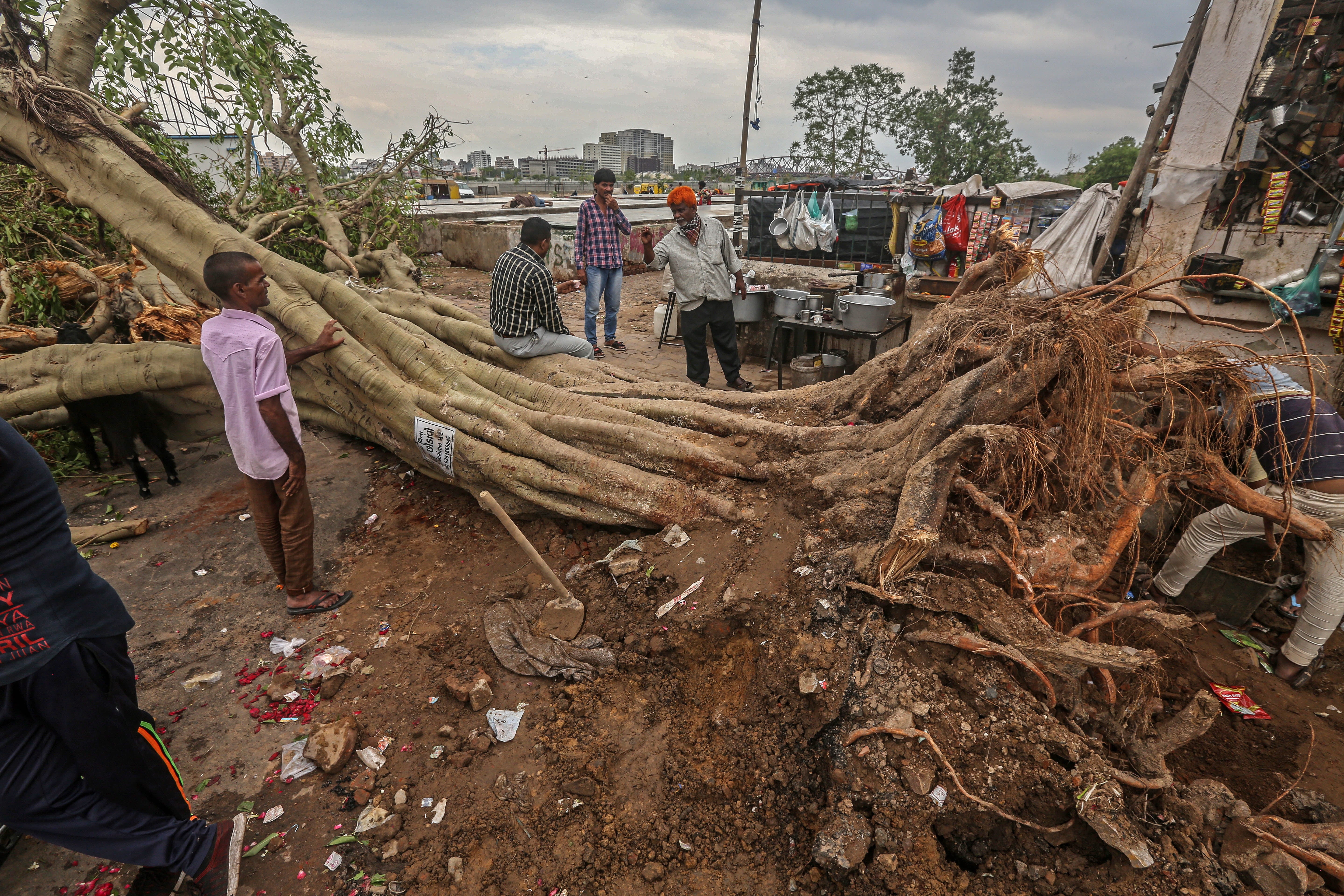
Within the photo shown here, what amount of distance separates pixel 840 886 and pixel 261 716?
2.72 m

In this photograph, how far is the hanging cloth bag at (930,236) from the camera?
26.2 ft

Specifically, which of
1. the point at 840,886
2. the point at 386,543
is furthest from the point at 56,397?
the point at 840,886

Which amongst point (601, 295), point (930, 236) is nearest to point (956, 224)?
point (930, 236)

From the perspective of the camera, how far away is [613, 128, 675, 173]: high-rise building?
294 ft

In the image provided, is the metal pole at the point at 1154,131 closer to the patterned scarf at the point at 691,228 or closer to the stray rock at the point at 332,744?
the patterned scarf at the point at 691,228

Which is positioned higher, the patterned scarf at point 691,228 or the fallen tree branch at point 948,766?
the patterned scarf at point 691,228

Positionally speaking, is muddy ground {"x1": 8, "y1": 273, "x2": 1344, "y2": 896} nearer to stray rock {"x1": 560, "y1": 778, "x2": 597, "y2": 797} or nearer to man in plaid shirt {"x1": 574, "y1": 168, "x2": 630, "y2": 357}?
stray rock {"x1": 560, "y1": 778, "x2": 597, "y2": 797}

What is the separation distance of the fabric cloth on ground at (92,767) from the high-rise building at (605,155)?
8955 centimetres

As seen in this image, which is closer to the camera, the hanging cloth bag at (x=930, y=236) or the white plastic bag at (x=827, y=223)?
the hanging cloth bag at (x=930, y=236)

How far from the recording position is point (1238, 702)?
304cm

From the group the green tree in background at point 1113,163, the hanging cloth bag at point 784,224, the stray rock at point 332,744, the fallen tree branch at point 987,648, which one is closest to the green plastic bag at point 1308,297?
the fallen tree branch at point 987,648

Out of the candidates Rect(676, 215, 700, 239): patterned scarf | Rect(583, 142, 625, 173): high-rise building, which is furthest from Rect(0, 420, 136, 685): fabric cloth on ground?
Rect(583, 142, 625, 173): high-rise building

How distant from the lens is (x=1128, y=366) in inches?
102

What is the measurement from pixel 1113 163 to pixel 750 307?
3055 cm
